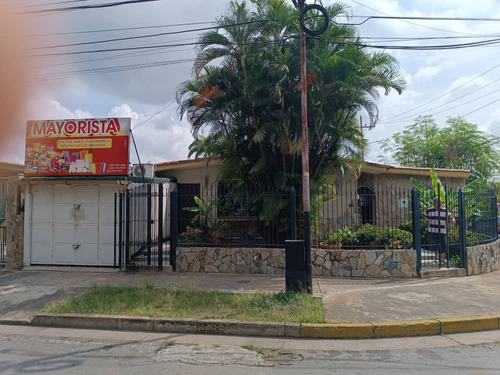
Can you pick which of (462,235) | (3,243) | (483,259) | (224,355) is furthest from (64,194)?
(483,259)

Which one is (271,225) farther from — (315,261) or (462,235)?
(462,235)

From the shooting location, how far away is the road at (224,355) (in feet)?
14.4

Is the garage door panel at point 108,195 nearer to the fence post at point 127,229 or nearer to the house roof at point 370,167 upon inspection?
the fence post at point 127,229

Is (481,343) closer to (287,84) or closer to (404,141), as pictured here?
(287,84)

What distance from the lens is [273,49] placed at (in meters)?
10.8

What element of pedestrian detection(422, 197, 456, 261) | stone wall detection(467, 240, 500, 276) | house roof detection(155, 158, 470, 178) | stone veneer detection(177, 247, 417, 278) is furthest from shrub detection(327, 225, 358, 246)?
house roof detection(155, 158, 470, 178)

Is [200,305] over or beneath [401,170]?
beneath

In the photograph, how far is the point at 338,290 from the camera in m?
7.84

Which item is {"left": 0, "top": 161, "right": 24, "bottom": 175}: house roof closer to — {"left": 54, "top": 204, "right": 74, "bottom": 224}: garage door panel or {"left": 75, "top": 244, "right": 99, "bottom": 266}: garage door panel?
{"left": 54, "top": 204, "right": 74, "bottom": 224}: garage door panel

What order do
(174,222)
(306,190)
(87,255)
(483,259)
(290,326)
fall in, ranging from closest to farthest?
1. (290,326)
2. (306,190)
3. (174,222)
4. (483,259)
5. (87,255)

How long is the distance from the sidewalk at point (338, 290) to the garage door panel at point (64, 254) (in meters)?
0.31

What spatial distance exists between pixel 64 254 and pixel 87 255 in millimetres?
698

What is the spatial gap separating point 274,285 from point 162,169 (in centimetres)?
→ 850

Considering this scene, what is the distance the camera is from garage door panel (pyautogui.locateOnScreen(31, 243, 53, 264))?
1046 cm
